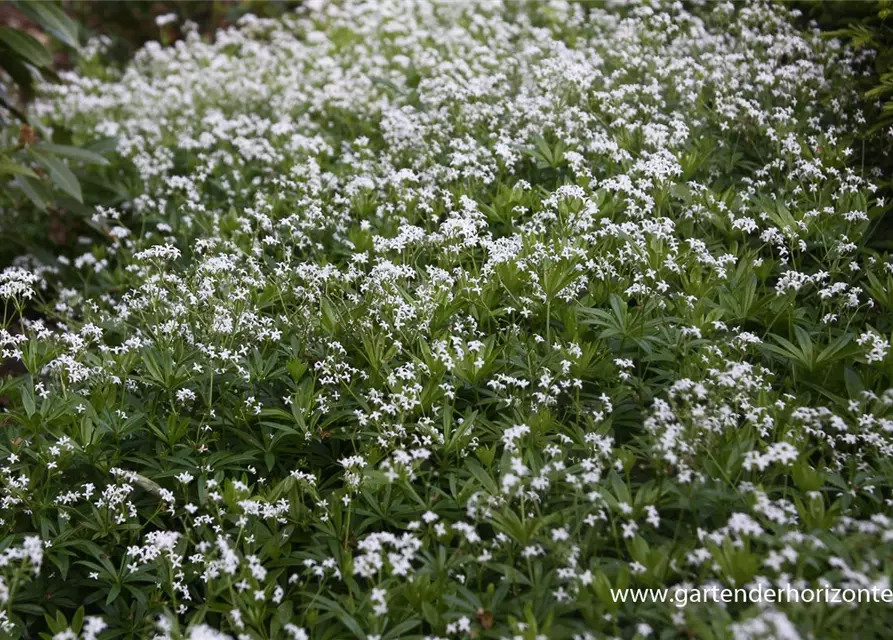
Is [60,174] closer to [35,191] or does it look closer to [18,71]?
[35,191]

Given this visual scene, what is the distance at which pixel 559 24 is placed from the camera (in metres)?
8.72

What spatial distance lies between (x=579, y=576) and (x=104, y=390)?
8.70 ft

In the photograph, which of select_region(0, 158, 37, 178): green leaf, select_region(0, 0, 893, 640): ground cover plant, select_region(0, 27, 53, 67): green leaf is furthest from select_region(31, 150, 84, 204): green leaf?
select_region(0, 27, 53, 67): green leaf

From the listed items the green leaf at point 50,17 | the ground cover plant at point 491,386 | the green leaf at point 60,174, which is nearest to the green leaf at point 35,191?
the green leaf at point 60,174

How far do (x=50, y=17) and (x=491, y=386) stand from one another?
467 cm

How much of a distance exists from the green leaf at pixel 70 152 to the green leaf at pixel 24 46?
660 millimetres

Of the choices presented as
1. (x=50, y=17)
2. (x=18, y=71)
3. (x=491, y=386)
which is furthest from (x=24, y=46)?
(x=491, y=386)

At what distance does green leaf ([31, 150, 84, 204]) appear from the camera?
6180 mm

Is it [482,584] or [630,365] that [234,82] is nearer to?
[630,365]

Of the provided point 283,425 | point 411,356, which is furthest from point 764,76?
point 283,425

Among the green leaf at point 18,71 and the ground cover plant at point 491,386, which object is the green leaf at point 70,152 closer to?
the ground cover plant at point 491,386

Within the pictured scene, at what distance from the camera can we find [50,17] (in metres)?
6.36

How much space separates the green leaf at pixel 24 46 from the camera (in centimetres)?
637

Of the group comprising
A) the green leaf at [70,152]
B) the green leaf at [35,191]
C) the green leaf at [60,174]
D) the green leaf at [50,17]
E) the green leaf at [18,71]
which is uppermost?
the green leaf at [50,17]
